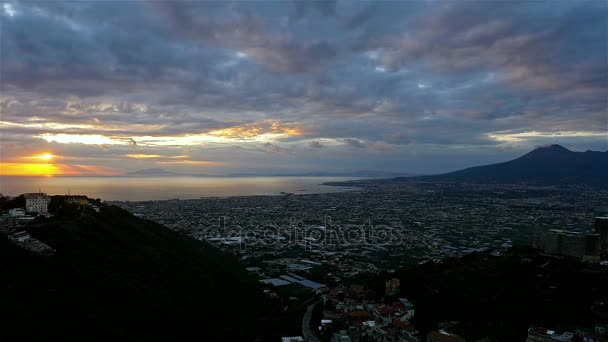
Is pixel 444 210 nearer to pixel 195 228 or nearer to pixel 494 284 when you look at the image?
pixel 195 228

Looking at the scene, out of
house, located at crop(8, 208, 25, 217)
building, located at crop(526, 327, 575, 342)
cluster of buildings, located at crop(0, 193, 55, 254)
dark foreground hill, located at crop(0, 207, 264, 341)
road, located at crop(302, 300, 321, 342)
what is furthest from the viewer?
house, located at crop(8, 208, 25, 217)

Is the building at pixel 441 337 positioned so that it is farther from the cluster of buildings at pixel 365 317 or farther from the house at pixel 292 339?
the house at pixel 292 339

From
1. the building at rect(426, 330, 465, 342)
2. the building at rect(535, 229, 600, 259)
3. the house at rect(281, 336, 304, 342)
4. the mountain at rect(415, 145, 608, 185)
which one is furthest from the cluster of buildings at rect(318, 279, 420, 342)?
the mountain at rect(415, 145, 608, 185)

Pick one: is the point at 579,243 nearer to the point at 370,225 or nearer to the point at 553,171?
the point at 370,225

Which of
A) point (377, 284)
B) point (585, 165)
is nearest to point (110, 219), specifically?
point (377, 284)

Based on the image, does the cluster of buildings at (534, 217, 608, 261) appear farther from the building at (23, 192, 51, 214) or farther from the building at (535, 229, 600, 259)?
the building at (23, 192, 51, 214)
